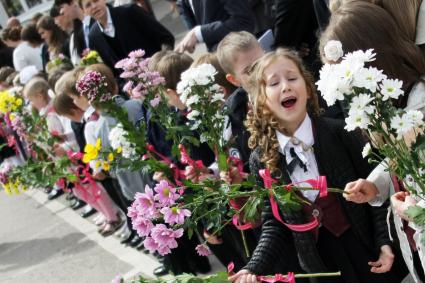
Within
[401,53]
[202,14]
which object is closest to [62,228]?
[202,14]

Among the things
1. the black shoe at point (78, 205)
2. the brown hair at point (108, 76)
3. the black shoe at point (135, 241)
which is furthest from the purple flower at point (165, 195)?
the black shoe at point (78, 205)

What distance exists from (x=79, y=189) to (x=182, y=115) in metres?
2.49

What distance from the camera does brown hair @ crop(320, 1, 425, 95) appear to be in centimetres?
231

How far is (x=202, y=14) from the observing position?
4836 millimetres

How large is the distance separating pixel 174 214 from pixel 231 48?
1481 millimetres

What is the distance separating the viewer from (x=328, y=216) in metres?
2.67

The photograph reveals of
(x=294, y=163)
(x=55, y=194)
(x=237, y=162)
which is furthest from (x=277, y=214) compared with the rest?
(x=55, y=194)

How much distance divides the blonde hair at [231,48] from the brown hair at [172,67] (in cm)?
41

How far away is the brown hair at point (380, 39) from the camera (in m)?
2.31

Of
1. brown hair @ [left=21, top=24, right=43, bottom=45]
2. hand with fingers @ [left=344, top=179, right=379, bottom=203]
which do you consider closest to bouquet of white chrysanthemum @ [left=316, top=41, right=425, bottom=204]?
hand with fingers @ [left=344, top=179, right=379, bottom=203]

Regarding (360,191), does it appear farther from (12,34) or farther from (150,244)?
(12,34)

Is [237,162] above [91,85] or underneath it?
underneath

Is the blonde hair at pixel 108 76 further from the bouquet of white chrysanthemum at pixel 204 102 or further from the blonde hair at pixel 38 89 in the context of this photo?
the blonde hair at pixel 38 89

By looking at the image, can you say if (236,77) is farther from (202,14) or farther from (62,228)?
(62,228)
